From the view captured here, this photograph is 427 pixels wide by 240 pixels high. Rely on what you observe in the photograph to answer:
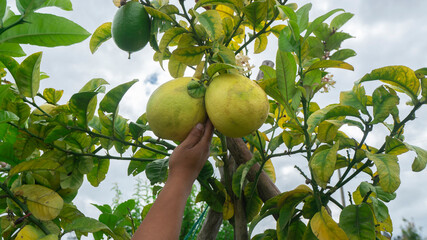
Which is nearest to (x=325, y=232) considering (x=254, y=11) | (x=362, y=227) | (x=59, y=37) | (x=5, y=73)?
(x=362, y=227)

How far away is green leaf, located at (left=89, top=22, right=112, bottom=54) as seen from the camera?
104 cm

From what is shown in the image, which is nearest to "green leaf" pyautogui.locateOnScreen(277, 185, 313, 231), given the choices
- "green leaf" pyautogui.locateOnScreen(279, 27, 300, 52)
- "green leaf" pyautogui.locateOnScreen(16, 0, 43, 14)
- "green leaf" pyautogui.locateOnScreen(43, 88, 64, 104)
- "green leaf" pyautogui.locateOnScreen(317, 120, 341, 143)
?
"green leaf" pyautogui.locateOnScreen(317, 120, 341, 143)

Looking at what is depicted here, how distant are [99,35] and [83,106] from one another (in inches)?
8.7

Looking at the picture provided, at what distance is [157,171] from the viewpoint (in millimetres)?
1004

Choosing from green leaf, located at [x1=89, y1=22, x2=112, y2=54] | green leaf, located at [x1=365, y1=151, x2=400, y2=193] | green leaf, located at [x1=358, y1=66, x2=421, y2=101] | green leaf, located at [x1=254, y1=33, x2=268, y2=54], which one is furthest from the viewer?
green leaf, located at [x1=254, y1=33, x2=268, y2=54]

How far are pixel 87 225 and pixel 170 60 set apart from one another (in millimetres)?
498

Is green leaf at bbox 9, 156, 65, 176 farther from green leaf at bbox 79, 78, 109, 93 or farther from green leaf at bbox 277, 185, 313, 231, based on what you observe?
green leaf at bbox 277, 185, 313, 231

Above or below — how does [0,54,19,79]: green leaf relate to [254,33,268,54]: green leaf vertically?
below

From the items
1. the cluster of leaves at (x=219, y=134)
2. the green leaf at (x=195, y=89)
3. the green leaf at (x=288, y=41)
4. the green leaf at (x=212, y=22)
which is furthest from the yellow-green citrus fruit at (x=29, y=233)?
the green leaf at (x=288, y=41)

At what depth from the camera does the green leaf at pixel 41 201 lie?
0.97m

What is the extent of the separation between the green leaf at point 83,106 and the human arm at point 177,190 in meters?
0.29

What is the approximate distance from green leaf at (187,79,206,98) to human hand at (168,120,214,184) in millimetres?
64

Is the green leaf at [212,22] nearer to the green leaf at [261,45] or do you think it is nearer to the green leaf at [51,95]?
the green leaf at [261,45]

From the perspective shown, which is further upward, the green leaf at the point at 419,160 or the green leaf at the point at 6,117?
the green leaf at the point at 419,160
